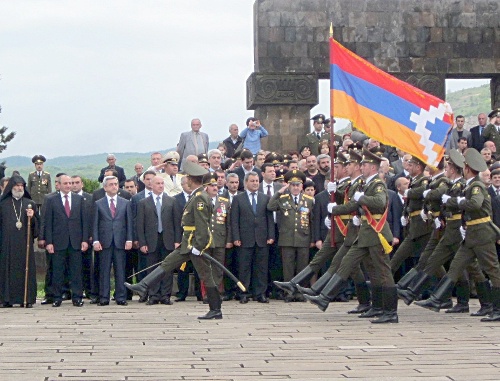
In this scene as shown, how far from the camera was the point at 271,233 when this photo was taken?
56.0ft

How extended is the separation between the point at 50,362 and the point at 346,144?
35.6 feet

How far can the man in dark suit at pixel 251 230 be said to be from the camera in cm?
1695

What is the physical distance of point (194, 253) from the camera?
1345 centimetres

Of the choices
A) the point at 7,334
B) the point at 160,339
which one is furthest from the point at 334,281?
the point at 7,334

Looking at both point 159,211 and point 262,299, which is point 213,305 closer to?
point 262,299

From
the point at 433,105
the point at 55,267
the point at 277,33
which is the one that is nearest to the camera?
the point at 433,105

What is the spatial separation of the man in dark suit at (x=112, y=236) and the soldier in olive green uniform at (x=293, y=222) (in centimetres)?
210

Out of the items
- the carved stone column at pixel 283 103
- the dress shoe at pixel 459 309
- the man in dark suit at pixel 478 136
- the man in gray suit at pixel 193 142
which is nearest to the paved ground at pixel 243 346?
the dress shoe at pixel 459 309

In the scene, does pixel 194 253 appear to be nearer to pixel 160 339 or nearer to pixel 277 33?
pixel 160 339

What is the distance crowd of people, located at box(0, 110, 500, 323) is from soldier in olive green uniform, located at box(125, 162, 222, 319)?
0.6 inches

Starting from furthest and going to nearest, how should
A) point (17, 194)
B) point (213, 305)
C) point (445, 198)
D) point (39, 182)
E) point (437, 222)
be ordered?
1. point (39, 182)
2. point (17, 194)
3. point (437, 222)
4. point (445, 198)
5. point (213, 305)

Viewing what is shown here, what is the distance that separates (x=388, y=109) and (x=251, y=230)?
10.7ft

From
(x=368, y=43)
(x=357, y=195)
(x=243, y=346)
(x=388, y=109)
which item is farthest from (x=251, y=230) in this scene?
(x=368, y=43)

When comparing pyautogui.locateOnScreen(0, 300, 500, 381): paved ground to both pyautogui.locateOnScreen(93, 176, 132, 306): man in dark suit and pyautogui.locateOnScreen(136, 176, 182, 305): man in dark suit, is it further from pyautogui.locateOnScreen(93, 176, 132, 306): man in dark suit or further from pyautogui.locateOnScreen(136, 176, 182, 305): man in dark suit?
pyautogui.locateOnScreen(136, 176, 182, 305): man in dark suit
